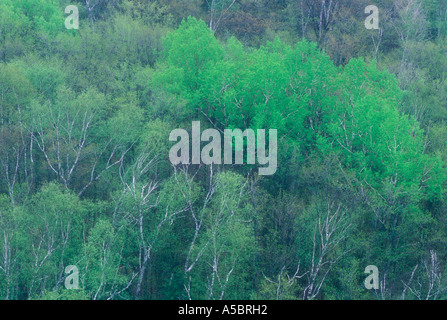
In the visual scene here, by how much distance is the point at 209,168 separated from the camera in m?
31.9

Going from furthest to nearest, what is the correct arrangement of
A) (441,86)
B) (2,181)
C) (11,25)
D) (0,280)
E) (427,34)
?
1. (427,34)
2. (11,25)
3. (441,86)
4. (2,181)
5. (0,280)

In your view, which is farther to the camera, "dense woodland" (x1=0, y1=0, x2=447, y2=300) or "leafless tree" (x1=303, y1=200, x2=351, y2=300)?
"dense woodland" (x1=0, y1=0, x2=447, y2=300)

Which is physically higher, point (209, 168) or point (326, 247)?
point (209, 168)

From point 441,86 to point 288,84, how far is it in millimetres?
11532

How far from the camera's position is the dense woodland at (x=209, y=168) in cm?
2667

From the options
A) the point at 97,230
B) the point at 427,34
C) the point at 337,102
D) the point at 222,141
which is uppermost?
the point at 427,34

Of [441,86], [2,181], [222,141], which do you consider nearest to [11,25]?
[2,181]

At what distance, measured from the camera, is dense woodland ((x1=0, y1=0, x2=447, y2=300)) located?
87.5 feet

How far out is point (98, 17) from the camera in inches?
1916

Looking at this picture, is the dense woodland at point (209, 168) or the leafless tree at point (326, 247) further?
the dense woodland at point (209, 168)

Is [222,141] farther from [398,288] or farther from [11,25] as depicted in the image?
[11,25]

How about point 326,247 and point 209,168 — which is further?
point 209,168

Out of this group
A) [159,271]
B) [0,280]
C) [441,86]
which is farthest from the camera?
[441,86]

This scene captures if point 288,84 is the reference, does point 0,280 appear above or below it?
below
